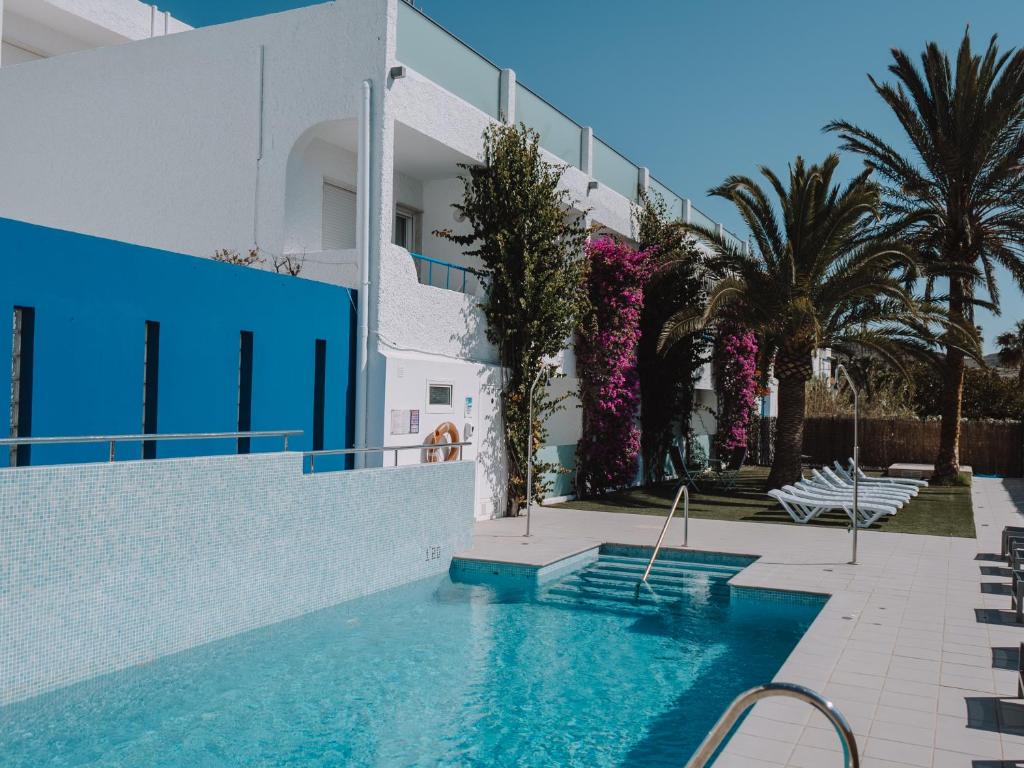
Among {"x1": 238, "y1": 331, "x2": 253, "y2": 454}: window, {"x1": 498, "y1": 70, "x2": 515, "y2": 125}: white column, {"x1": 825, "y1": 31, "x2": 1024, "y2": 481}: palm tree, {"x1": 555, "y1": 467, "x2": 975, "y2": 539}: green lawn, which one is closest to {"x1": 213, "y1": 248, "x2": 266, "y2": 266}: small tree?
{"x1": 238, "y1": 331, "x2": 253, "y2": 454}: window

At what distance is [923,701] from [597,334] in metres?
12.4

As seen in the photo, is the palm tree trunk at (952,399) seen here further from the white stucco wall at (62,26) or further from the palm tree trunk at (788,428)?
the white stucco wall at (62,26)

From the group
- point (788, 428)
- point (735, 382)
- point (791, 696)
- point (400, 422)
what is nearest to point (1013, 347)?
point (735, 382)

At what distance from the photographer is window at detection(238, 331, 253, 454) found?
10594 millimetres

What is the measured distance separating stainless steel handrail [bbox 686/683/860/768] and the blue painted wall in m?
6.96

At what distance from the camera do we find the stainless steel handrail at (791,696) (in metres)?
3.25

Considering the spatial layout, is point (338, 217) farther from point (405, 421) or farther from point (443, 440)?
point (443, 440)

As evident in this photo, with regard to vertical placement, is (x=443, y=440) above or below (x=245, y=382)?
below

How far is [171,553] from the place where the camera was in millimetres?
7484

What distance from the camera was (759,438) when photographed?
96.9 feet

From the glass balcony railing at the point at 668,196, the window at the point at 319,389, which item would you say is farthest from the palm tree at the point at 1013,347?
the window at the point at 319,389

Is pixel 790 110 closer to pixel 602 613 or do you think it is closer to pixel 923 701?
pixel 602 613

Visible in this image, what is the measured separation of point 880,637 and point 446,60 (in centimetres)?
1071

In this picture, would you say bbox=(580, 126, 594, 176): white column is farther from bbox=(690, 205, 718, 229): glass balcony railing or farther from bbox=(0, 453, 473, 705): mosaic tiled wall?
bbox=(0, 453, 473, 705): mosaic tiled wall
